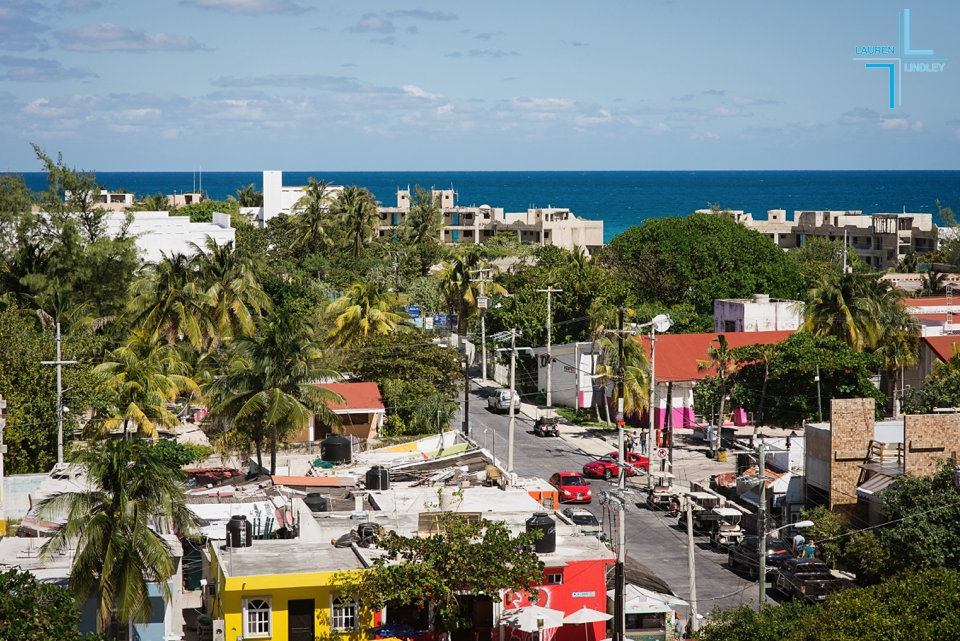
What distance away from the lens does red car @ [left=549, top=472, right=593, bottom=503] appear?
150 ft

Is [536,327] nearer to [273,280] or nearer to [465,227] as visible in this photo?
[273,280]

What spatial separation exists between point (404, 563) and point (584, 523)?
1439 centimetres

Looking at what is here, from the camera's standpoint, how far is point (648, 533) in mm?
42125

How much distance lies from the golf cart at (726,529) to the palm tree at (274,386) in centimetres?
1572

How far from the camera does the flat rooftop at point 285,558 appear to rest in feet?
90.1

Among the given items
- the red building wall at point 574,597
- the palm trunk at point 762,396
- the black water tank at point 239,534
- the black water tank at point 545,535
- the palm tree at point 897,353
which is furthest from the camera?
the palm tree at point 897,353

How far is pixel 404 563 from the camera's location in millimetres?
26516

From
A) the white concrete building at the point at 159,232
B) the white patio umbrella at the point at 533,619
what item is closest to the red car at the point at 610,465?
the white patio umbrella at the point at 533,619

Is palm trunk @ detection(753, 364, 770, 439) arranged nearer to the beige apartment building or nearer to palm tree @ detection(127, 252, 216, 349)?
palm tree @ detection(127, 252, 216, 349)

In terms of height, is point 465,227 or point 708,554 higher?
point 465,227

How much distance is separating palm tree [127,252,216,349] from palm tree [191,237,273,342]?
591 millimetres

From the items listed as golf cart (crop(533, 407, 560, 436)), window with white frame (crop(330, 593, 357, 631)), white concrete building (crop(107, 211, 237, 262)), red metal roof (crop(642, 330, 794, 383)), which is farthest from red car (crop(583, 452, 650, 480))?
white concrete building (crop(107, 211, 237, 262))

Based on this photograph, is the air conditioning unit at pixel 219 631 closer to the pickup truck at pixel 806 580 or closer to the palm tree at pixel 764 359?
the pickup truck at pixel 806 580

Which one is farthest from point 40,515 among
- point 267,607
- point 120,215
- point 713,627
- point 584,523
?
point 120,215
